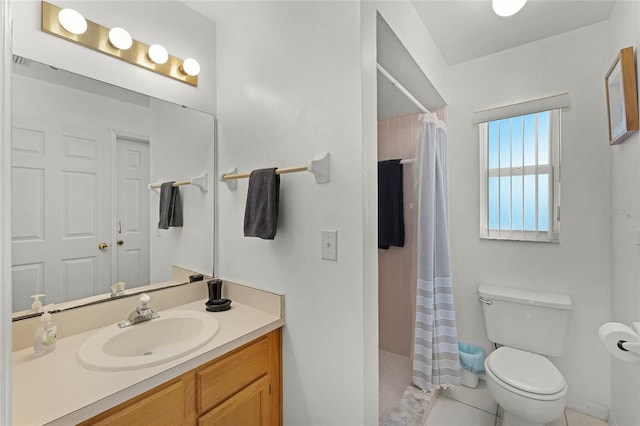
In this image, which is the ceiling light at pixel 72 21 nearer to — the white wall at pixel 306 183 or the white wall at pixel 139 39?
the white wall at pixel 139 39

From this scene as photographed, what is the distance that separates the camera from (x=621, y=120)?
4.45 feet

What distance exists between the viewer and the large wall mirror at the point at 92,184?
1117 millimetres

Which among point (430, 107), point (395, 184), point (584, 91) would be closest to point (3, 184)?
point (395, 184)

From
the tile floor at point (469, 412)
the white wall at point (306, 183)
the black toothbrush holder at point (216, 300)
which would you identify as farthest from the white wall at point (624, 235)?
the black toothbrush holder at point (216, 300)

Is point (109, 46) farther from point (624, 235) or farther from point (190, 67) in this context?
point (624, 235)

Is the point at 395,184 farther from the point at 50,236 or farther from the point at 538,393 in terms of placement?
the point at 50,236

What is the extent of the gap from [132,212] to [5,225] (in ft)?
3.52

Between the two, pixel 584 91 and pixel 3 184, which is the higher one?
pixel 584 91

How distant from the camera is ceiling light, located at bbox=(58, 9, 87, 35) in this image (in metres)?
1.20

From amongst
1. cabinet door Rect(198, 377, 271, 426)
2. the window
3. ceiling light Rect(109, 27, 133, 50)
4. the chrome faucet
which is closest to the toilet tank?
the window

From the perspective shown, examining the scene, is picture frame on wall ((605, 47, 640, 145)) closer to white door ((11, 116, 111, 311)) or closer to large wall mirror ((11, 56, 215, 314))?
large wall mirror ((11, 56, 215, 314))

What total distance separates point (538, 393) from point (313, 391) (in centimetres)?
113

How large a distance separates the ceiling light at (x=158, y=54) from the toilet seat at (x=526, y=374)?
8.05 ft

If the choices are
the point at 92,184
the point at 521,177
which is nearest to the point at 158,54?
the point at 92,184
